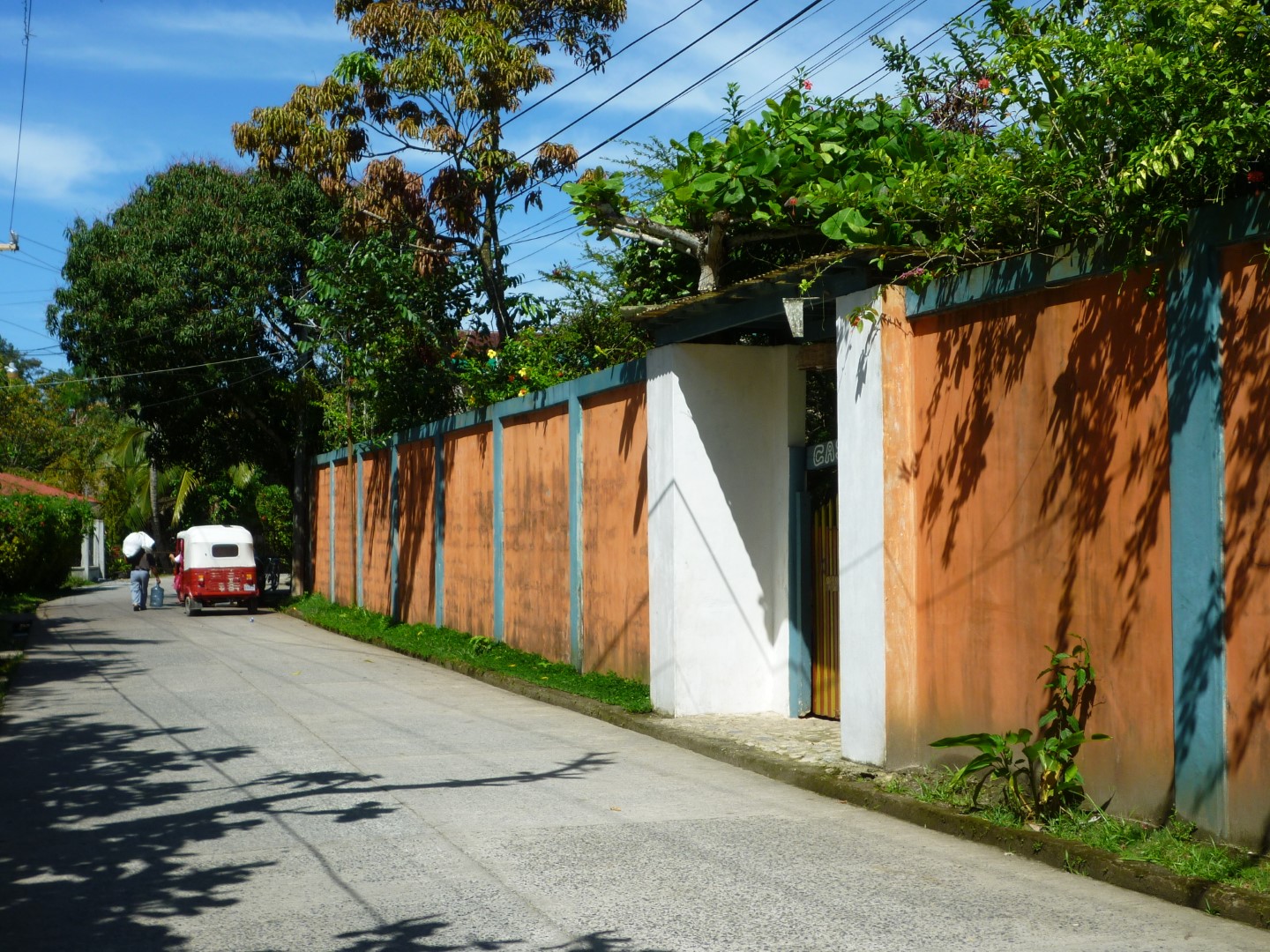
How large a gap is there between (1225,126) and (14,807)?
7603mm

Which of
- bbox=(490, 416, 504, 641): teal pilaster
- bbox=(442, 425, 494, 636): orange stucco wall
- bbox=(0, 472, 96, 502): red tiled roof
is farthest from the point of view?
bbox=(0, 472, 96, 502): red tiled roof

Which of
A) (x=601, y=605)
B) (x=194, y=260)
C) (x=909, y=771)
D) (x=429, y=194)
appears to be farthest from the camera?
(x=194, y=260)

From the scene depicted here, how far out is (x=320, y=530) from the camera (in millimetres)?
29891

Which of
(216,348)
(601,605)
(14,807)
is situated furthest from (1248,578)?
(216,348)

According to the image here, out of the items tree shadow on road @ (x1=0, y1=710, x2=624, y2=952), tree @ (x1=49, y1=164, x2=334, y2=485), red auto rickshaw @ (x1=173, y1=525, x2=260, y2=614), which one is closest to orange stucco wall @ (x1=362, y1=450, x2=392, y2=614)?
red auto rickshaw @ (x1=173, y1=525, x2=260, y2=614)

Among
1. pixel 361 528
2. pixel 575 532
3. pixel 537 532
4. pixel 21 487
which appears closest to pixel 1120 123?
pixel 575 532

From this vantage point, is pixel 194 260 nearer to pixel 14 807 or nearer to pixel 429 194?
pixel 429 194

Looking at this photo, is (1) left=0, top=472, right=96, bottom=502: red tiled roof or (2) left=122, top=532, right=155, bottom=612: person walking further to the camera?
(1) left=0, top=472, right=96, bottom=502: red tiled roof

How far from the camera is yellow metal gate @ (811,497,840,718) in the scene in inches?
427

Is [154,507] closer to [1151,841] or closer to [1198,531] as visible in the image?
[1151,841]

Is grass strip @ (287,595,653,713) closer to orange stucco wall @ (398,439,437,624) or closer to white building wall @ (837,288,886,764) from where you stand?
orange stucco wall @ (398,439,437,624)

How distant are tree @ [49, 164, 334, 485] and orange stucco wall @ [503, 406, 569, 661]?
1315 cm

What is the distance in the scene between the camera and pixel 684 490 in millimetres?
11180

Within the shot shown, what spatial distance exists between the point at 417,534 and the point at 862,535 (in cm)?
1335
